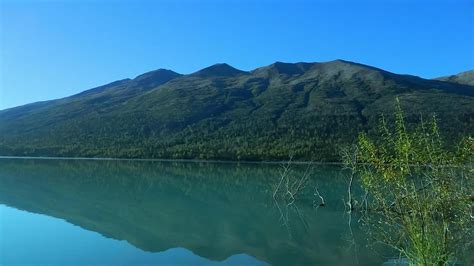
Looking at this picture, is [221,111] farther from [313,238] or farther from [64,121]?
[313,238]

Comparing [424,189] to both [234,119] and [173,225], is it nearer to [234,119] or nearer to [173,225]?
[173,225]

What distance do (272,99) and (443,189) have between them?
12929 centimetres

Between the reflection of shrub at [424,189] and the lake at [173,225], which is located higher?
the reflection of shrub at [424,189]

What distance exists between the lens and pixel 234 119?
392 ft

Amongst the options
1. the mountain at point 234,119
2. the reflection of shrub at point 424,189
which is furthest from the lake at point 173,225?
the mountain at point 234,119

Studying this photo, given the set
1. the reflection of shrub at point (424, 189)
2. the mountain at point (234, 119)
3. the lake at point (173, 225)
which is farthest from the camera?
the mountain at point (234, 119)

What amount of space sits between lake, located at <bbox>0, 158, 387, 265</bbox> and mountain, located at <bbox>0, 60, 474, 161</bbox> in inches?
1658

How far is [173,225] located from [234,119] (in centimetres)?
9143

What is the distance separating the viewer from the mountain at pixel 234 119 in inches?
3748

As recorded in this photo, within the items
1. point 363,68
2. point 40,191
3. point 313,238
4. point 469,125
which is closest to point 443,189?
point 313,238

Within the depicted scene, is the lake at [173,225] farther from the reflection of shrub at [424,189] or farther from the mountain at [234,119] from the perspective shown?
the mountain at [234,119]

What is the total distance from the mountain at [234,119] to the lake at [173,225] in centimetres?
4211

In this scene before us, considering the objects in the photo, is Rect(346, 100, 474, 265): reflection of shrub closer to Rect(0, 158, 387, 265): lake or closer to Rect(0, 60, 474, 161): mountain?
Rect(0, 158, 387, 265): lake

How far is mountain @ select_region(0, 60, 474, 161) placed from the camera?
95.2 metres
